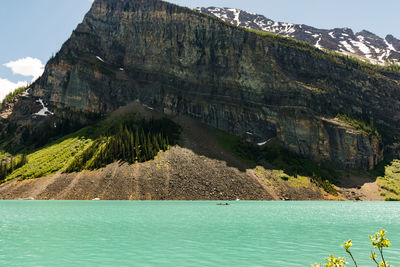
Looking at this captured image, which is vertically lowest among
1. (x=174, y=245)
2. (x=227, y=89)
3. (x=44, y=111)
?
(x=174, y=245)

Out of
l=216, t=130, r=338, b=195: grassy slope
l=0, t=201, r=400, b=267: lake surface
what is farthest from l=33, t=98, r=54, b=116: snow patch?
l=0, t=201, r=400, b=267: lake surface

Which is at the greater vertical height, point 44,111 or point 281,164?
point 44,111

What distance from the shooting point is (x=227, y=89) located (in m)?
190

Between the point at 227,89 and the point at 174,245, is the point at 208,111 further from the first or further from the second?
the point at 174,245

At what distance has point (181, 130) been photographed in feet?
519

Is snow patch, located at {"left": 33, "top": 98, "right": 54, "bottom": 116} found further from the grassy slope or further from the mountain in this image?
the grassy slope

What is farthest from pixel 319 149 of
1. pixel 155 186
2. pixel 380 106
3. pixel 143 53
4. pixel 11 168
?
pixel 11 168

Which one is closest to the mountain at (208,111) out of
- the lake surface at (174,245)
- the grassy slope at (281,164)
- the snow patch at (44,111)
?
the grassy slope at (281,164)

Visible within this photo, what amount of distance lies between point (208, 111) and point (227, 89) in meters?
19.8

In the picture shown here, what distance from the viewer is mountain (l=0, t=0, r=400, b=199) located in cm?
14038

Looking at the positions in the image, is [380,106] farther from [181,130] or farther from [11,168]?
[11,168]

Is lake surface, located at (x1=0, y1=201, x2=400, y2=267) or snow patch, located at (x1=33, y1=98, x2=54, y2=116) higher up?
snow patch, located at (x1=33, y1=98, x2=54, y2=116)

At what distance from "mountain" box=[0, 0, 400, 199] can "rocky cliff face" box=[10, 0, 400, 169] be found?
1.99 ft

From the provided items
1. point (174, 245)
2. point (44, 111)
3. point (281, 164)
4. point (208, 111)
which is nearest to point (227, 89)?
point (208, 111)
